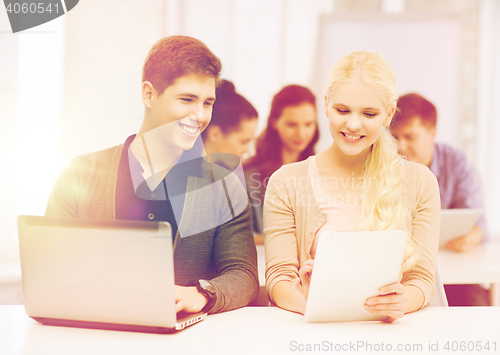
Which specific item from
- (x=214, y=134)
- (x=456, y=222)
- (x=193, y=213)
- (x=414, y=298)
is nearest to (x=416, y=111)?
(x=456, y=222)

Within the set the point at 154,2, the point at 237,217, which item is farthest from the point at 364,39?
the point at 237,217

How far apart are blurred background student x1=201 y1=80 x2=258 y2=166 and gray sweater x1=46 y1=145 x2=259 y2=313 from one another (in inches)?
45.1

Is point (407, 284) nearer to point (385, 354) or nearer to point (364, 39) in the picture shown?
point (385, 354)

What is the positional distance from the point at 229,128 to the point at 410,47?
1.62 m

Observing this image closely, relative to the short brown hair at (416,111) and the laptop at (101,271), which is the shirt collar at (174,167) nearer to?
the laptop at (101,271)

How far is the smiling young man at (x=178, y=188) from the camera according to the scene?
1181mm

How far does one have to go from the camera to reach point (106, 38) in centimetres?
224

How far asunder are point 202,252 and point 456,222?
1322 millimetres

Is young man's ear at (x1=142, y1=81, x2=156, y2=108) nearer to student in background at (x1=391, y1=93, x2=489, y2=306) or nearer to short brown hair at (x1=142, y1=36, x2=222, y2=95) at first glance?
short brown hair at (x1=142, y1=36, x2=222, y2=95)

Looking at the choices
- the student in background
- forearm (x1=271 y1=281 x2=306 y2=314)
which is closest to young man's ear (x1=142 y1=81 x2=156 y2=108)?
forearm (x1=271 y1=281 x2=306 y2=314)

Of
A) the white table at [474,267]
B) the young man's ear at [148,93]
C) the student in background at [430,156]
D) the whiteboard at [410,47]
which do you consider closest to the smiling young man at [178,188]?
the young man's ear at [148,93]

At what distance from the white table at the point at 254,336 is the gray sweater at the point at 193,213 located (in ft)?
0.64

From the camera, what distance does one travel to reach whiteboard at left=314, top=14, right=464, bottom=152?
3.18m

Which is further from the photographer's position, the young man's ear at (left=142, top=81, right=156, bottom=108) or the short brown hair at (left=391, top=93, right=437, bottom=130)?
the short brown hair at (left=391, top=93, right=437, bottom=130)
